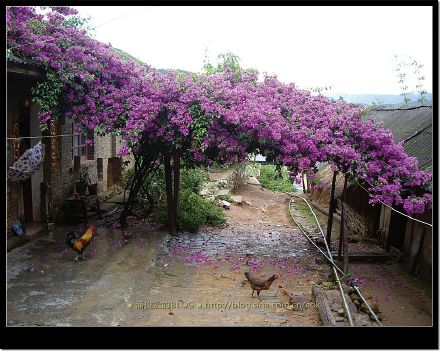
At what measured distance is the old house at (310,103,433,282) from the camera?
8828 millimetres

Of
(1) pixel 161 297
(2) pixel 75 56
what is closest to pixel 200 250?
(1) pixel 161 297

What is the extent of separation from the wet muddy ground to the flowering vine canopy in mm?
2185

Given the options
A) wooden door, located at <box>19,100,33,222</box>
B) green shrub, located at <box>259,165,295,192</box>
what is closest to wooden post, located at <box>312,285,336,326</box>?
wooden door, located at <box>19,100,33,222</box>

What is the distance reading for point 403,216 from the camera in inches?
407

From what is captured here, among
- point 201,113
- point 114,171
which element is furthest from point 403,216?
point 114,171

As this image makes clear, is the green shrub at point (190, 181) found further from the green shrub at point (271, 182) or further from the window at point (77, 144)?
the green shrub at point (271, 182)

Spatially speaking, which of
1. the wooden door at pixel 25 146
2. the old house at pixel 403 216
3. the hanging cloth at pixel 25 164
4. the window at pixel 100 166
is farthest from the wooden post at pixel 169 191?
the old house at pixel 403 216

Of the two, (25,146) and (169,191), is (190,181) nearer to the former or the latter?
(169,191)

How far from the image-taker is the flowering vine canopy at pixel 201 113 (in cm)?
859

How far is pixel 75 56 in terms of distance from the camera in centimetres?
891

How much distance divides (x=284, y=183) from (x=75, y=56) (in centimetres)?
1780

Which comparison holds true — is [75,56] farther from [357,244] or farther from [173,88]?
[357,244]

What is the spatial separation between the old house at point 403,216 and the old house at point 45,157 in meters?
6.94
